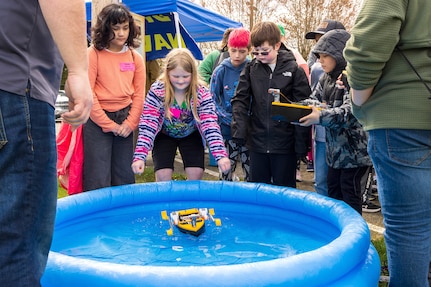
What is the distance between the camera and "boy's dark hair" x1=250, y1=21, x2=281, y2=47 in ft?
12.4

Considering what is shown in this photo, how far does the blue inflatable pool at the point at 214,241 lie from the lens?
205 centimetres

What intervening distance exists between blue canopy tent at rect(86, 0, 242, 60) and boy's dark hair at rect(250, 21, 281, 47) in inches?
118

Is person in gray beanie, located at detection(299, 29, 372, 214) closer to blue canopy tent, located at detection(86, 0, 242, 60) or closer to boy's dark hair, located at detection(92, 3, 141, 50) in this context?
boy's dark hair, located at detection(92, 3, 141, 50)

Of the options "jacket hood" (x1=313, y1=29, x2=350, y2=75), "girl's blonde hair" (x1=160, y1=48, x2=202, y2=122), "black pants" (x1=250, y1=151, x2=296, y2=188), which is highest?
"jacket hood" (x1=313, y1=29, x2=350, y2=75)

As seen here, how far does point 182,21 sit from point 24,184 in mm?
8835

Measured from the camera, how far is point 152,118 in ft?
12.4

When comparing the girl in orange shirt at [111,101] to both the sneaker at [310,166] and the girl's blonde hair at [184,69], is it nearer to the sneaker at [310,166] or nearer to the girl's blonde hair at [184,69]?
the girl's blonde hair at [184,69]

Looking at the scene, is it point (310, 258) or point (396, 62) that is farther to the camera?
point (310, 258)

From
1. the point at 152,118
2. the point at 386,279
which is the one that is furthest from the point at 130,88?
the point at 386,279

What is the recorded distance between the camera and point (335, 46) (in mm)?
3336

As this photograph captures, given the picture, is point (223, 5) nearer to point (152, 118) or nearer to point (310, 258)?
point (152, 118)

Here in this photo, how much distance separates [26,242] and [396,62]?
143 cm

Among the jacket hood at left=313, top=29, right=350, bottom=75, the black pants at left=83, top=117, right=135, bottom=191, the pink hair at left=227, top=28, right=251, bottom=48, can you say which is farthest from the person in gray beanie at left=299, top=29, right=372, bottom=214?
the black pants at left=83, top=117, right=135, bottom=191

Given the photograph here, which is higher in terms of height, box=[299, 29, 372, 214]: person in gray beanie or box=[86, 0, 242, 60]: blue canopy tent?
box=[86, 0, 242, 60]: blue canopy tent
